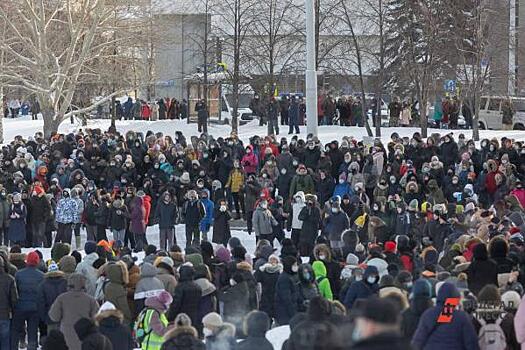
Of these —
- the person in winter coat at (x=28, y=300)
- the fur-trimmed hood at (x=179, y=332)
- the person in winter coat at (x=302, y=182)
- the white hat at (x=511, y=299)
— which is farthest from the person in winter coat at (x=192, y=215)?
the fur-trimmed hood at (x=179, y=332)

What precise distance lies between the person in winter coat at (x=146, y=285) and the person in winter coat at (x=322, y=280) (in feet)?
6.45

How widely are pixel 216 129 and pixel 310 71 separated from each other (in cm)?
1350

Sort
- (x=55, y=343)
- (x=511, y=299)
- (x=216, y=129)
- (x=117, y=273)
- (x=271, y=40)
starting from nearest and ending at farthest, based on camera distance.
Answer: (x=55, y=343) < (x=511, y=299) < (x=117, y=273) < (x=271, y=40) < (x=216, y=129)

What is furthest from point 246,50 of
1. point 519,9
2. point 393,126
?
point 519,9

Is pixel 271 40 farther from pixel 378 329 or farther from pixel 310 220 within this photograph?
pixel 378 329

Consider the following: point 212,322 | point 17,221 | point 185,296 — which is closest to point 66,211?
point 17,221

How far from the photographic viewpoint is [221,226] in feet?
74.0

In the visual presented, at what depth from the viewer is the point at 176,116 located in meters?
49.1

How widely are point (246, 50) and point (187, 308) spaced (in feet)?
100

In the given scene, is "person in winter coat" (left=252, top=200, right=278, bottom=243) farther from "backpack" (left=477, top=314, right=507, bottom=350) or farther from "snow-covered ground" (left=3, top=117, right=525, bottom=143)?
"snow-covered ground" (left=3, top=117, right=525, bottom=143)

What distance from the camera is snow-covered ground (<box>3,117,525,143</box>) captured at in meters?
38.5

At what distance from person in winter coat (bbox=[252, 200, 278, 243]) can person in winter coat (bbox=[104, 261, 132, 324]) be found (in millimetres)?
8218

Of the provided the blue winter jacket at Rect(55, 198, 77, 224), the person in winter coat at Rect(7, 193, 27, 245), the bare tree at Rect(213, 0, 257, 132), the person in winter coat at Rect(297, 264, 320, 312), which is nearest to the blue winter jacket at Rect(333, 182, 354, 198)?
the blue winter jacket at Rect(55, 198, 77, 224)

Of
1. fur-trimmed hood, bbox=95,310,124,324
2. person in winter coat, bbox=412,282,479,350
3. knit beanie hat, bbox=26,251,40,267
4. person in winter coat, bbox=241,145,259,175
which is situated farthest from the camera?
person in winter coat, bbox=241,145,259,175
